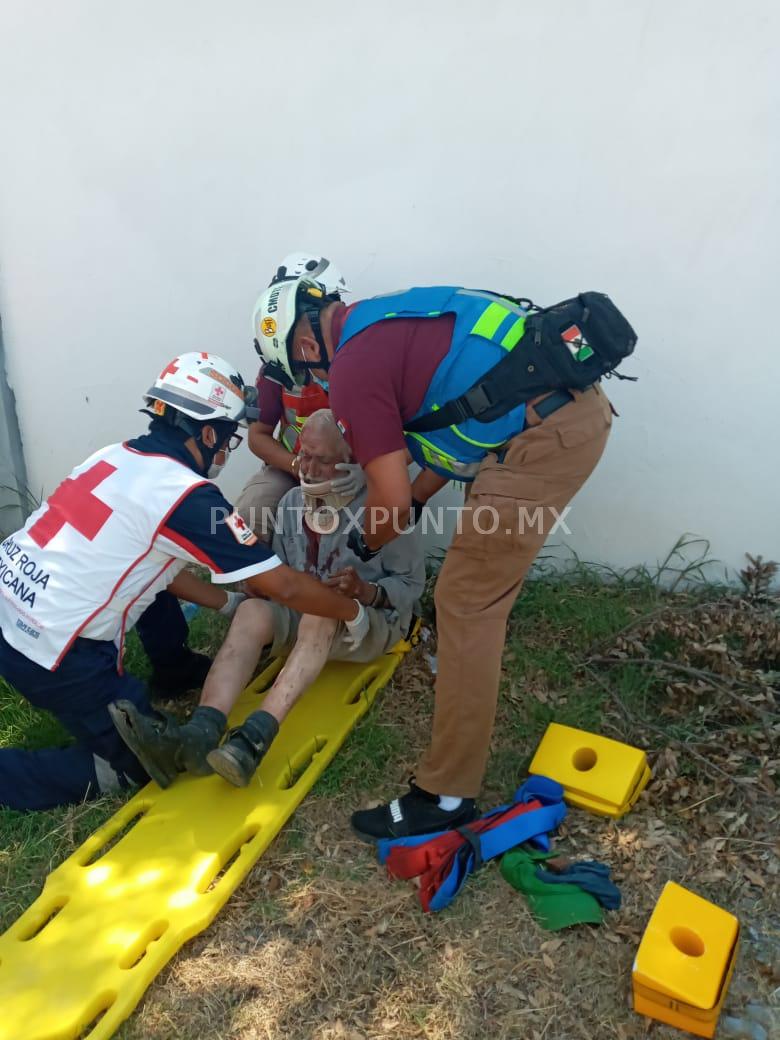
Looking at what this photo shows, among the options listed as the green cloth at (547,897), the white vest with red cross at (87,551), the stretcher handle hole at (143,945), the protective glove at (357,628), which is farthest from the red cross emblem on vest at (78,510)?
the green cloth at (547,897)

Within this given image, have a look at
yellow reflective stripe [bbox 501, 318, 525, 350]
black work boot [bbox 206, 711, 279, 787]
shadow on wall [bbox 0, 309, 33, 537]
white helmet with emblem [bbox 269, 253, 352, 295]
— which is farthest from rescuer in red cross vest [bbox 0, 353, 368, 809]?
shadow on wall [bbox 0, 309, 33, 537]

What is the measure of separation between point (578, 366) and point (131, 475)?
154cm

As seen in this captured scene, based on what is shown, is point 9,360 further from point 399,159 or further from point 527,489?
point 527,489

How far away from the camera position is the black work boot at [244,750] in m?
2.95

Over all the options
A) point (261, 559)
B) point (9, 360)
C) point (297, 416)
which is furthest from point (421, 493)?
point (9, 360)

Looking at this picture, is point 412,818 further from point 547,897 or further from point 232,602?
point 232,602

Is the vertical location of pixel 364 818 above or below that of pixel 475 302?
below

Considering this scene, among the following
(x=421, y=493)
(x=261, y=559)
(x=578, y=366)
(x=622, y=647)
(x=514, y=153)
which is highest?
(x=514, y=153)

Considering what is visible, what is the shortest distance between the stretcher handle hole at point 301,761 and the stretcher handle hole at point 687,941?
4.60 feet

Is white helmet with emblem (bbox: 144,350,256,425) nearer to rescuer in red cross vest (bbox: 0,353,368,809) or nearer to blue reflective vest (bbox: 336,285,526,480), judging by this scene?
rescuer in red cross vest (bbox: 0,353,368,809)

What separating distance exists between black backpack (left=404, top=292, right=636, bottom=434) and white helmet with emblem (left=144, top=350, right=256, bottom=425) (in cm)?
90

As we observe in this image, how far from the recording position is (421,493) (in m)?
3.88

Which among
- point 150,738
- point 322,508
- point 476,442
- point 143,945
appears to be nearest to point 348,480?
point 322,508

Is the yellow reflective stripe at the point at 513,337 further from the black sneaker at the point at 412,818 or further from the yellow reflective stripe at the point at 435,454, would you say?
the black sneaker at the point at 412,818
